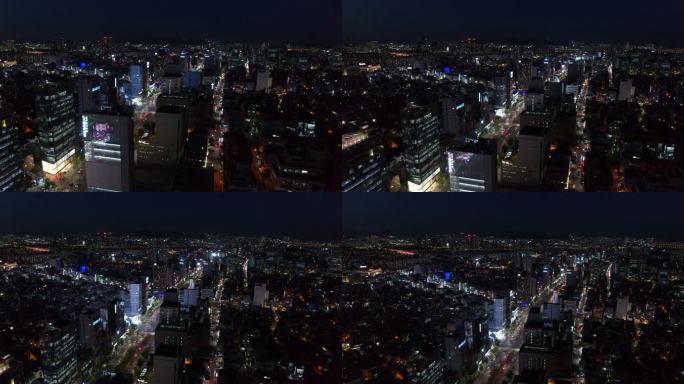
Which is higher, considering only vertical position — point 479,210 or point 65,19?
point 65,19

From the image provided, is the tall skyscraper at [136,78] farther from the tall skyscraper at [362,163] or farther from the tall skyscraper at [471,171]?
the tall skyscraper at [471,171]

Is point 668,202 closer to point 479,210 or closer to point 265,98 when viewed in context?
point 479,210

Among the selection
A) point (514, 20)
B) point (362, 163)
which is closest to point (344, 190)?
point (362, 163)

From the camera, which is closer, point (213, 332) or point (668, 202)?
point (668, 202)


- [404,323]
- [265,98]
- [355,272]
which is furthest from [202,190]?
[404,323]

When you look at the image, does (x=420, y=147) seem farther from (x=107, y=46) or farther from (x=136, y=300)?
(x=136, y=300)

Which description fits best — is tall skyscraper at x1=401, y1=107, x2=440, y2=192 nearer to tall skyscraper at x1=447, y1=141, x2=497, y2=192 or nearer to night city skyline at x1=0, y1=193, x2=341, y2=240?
tall skyscraper at x1=447, y1=141, x2=497, y2=192
